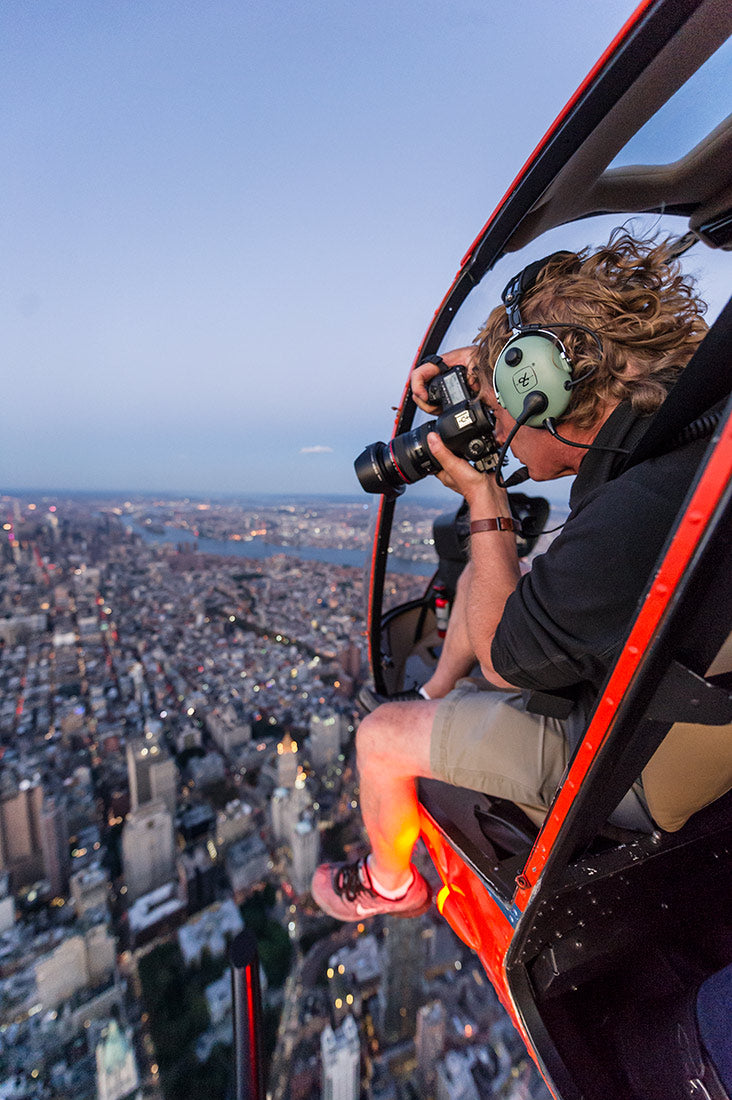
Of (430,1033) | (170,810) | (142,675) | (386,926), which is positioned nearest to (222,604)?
(142,675)

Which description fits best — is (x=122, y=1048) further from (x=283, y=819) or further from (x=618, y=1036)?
(x=618, y=1036)

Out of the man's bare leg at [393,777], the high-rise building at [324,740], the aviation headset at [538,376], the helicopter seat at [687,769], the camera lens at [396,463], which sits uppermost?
the aviation headset at [538,376]

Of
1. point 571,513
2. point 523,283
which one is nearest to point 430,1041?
point 571,513

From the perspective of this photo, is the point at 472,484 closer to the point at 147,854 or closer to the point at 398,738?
the point at 398,738

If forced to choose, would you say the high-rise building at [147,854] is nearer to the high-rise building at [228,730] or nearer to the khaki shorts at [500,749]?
the high-rise building at [228,730]

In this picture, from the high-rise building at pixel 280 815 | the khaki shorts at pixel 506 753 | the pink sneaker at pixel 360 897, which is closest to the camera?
the khaki shorts at pixel 506 753

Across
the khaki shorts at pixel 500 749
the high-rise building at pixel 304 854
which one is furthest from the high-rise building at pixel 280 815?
the khaki shorts at pixel 500 749

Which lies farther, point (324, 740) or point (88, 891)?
point (324, 740)
